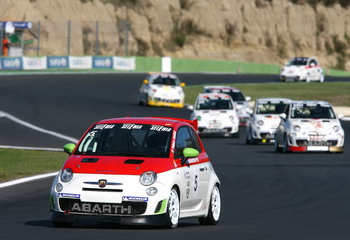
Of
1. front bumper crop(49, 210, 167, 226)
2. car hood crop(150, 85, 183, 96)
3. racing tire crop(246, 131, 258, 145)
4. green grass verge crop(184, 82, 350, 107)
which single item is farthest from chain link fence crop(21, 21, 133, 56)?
front bumper crop(49, 210, 167, 226)

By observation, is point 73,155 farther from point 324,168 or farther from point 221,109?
point 221,109

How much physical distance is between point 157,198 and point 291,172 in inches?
450

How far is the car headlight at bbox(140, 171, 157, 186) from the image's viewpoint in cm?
1182

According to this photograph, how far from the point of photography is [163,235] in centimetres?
1152

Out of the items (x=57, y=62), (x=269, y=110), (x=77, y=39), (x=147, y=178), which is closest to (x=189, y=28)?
(x=77, y=39)

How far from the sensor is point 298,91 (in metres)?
59.2

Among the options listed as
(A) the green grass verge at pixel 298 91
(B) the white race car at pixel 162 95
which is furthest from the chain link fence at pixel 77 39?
(B) the white race car at pixel 162 95

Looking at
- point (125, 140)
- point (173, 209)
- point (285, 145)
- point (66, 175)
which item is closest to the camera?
point (66, 175)

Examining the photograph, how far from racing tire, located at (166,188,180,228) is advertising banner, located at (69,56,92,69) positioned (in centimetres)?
5978

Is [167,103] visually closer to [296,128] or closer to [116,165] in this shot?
[296,128]

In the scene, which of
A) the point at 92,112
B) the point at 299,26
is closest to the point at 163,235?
the point at 92,112

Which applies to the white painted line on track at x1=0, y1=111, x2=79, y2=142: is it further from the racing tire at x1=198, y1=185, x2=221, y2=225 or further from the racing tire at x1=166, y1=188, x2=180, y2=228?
the racing tire at x1=166, y1=188, x2=180, y2=228

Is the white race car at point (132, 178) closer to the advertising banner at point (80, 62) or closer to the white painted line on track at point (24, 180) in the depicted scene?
the white painted line on track at point (24, 180)

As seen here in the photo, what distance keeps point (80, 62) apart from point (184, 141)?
5967 centimetres
